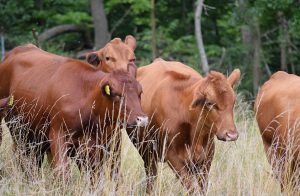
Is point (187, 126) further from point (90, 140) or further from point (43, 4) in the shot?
point (43, 4)

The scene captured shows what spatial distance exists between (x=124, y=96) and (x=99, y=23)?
15.7 metres

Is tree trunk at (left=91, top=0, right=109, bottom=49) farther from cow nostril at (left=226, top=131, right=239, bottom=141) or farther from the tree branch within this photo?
cow nostril at (left=226, top=131, right=239, bottom=141)

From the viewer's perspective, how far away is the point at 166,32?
22.3 meters

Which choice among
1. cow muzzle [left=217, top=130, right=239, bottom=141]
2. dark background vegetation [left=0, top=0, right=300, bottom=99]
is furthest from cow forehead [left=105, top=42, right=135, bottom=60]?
dark background vegetation [left=0, top=0, right=300, bottom=99]

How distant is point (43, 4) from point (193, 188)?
18582mm

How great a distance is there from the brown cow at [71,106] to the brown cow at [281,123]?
1.55 metres

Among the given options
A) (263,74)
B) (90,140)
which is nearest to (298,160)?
(90,140)

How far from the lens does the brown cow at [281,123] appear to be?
6.81 m

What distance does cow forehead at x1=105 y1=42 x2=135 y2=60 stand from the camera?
25.9 feet

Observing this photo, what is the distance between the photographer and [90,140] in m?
6.61

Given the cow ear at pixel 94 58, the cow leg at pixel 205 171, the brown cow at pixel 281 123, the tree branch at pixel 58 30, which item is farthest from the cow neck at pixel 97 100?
the tree branch at pixel 58 30

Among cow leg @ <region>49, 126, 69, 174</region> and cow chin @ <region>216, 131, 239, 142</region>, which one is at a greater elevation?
cow chin @ <region>216, 131, 239, 142</region>

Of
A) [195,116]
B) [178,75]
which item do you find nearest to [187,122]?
[195,116]

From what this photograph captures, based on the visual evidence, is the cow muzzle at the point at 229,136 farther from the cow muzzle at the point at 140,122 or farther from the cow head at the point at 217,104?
the cow muzzle at the point at 140,122
